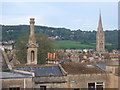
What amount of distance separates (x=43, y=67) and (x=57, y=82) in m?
2.11

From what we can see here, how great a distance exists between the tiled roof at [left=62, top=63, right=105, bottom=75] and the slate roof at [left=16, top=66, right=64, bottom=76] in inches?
25.3

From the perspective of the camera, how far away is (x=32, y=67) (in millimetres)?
23766

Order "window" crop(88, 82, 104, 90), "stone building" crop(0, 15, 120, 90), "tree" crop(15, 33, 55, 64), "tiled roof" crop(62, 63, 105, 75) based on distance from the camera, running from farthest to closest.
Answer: "tree" crop(15, 33, 55, 64) < "tiled roof" crop(62, 63, 105, 75) < "window" crop(88, 82, 104, 90) < "stone building" crop(0, 15, 120, 90)

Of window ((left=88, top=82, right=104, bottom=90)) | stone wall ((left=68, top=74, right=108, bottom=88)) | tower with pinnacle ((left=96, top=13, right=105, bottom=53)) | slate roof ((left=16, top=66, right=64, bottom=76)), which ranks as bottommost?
window ((left=88, top=82, right=104, bottom=90))

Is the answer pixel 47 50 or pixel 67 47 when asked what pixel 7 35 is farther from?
pixel 47 50

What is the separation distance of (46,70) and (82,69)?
291 cm

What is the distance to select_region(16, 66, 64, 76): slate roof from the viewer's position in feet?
75.0

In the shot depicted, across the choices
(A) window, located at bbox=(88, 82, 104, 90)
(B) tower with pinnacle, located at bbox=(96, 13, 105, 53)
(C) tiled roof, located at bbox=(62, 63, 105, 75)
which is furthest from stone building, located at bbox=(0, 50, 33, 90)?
(B) tower with pinnacle, located at bbox=(96, 13, 105, 53)

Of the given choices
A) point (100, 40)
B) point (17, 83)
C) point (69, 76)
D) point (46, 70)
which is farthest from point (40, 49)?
point (100, 40)

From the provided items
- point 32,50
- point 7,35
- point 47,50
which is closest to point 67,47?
point 7,35

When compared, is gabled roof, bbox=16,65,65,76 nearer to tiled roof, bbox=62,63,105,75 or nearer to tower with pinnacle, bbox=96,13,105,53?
tiled roof, bbox=62,63,105,75

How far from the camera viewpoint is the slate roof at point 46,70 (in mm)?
22859

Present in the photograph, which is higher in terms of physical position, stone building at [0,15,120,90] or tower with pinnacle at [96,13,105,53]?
tower with pinnacle at [96,13,105,53]

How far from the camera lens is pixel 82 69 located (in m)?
24.3
